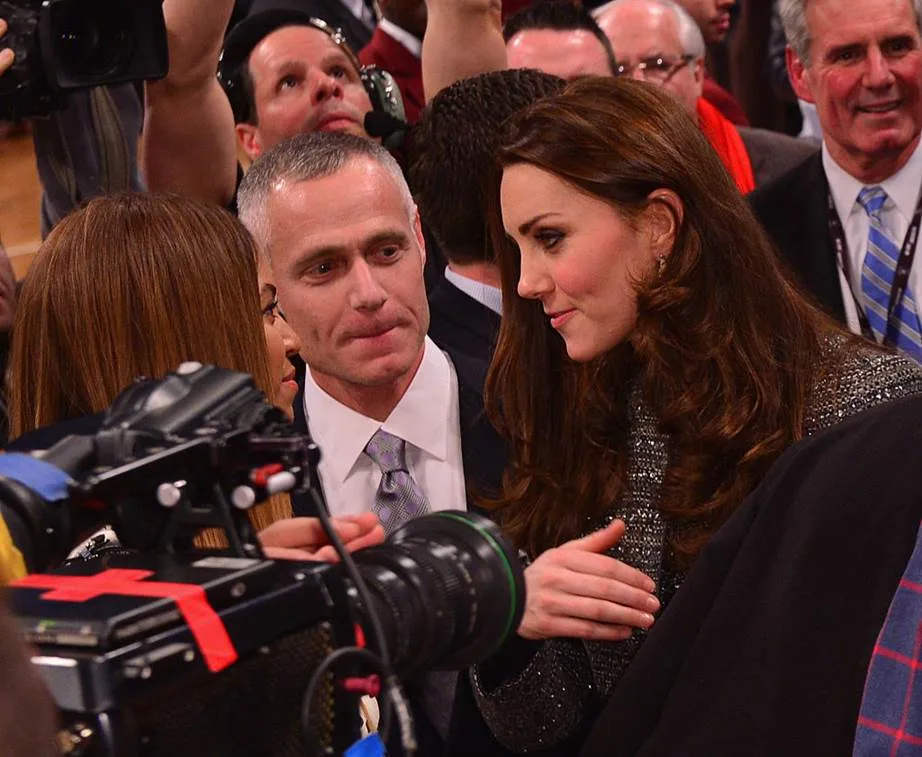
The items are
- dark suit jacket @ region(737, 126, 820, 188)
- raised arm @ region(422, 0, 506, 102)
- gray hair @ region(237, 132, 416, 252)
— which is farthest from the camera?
dark suit jacket @ region(737, 126, 820, 188)

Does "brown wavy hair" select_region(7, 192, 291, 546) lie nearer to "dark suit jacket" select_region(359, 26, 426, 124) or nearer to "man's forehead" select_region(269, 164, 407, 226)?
"man's forehead" select_region(269, 164, 407, 226)

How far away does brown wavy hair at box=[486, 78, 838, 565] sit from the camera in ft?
5.74

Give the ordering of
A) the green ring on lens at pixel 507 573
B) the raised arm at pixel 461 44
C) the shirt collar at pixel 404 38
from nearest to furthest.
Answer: the green ring on lens at pixel 507 573 → the raised arm at pixel 461 44 → the shirt collar at pixel 404 38

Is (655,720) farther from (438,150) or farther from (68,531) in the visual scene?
(438,150)

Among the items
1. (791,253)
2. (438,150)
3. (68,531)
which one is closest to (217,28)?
(438,150)

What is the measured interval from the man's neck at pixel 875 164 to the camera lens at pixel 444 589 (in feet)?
5.65

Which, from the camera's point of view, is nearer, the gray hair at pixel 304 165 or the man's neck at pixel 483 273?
the gray hair at pixel 304 165

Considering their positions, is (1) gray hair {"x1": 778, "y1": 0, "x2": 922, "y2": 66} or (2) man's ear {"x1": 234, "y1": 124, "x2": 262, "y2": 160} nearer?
(1) gray hair {"x1": 778, "y1": 0, "x2": 922, "y2": 66}

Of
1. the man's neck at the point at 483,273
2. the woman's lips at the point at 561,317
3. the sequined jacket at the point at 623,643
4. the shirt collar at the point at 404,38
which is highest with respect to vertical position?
the shirt collar at the point at 404,38

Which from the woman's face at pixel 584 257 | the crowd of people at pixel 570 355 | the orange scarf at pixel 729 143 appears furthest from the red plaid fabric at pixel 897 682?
the orange scarf at pixel 729 143

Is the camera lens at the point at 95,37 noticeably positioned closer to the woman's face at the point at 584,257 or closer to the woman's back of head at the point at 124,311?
the woman's back of head at the point at 124,311

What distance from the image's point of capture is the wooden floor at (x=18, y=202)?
16.0ft

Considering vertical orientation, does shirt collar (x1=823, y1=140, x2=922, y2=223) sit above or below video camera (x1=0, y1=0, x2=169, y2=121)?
below

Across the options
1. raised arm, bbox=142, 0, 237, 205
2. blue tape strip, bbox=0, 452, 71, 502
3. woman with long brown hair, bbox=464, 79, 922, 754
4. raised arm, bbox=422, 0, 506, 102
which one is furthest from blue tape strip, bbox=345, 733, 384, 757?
raised arm, bbox=422, 0, 506, 102
